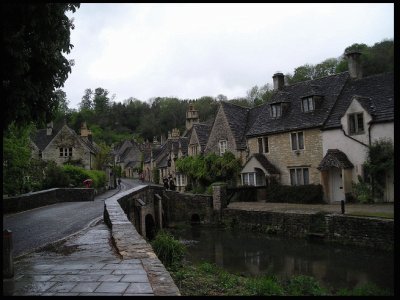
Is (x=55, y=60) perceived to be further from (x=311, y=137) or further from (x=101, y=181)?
(x=101, y=181)

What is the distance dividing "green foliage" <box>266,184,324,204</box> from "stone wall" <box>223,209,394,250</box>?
3900 millimetres

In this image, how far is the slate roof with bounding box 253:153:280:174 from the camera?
107ft

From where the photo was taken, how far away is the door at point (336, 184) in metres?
27.4

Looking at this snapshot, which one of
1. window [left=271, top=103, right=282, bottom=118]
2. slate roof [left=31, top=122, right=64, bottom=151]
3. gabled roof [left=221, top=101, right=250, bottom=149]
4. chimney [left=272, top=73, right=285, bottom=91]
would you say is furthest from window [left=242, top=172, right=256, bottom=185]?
slate roof [left=31, top=122, right=64, bottom=151]

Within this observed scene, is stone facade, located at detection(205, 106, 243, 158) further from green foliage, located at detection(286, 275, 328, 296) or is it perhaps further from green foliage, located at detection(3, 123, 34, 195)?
green foliage, located at detection(286, 275, 328, 296)

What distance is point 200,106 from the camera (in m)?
99.4

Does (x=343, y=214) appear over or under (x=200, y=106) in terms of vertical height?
under

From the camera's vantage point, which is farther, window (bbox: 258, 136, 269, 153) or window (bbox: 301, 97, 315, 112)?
window (bbox: 258, 136, 269, 153)

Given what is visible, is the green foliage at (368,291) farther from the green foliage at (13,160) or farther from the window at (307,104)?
the window at (307,104)

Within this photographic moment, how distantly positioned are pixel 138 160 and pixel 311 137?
80.2 meters

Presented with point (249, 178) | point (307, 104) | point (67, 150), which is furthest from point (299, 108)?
point (67, 150)

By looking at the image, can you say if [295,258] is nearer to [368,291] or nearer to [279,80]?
[368,291]

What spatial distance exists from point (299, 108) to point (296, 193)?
7.14 m
